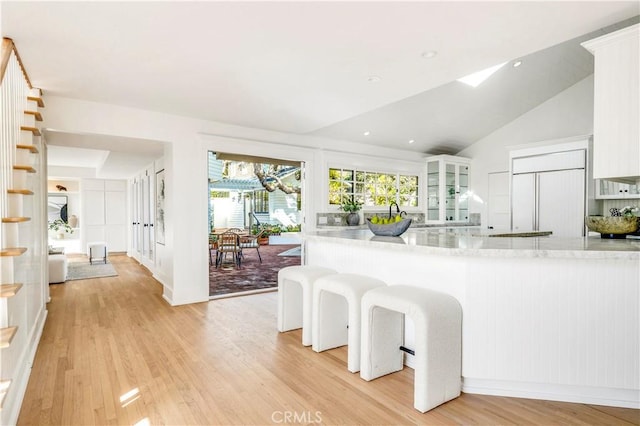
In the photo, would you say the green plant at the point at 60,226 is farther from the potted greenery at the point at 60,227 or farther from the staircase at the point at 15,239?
the staircase at the point at 15,239

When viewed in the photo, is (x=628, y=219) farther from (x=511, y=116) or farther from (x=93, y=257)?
(x=93, y=257)

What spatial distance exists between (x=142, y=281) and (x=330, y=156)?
12.6 ft

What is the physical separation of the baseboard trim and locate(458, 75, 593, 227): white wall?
14.9 feet

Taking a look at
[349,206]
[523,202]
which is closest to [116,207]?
[349,206]

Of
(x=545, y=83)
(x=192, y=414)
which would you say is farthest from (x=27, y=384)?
(x=545, y=83)

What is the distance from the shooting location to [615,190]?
16.3 feet

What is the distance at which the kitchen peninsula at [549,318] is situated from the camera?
2012 mm

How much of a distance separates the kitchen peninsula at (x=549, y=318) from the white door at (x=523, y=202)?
12.1ft

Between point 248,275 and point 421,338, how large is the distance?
4.71m

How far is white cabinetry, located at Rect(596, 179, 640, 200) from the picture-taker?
4766 millimetres

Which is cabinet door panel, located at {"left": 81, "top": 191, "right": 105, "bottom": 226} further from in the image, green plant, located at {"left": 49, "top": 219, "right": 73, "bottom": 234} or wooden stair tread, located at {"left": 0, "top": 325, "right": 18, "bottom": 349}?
wooden stair tread, located at {"left": 0, "top": 325, "right": 18, "bottom": 349}

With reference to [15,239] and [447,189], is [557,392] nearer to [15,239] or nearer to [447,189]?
[15,239]

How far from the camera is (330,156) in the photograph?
5.80 meters

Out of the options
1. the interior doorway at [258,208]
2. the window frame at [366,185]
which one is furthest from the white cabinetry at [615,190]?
the interior doorway at [258,208]
